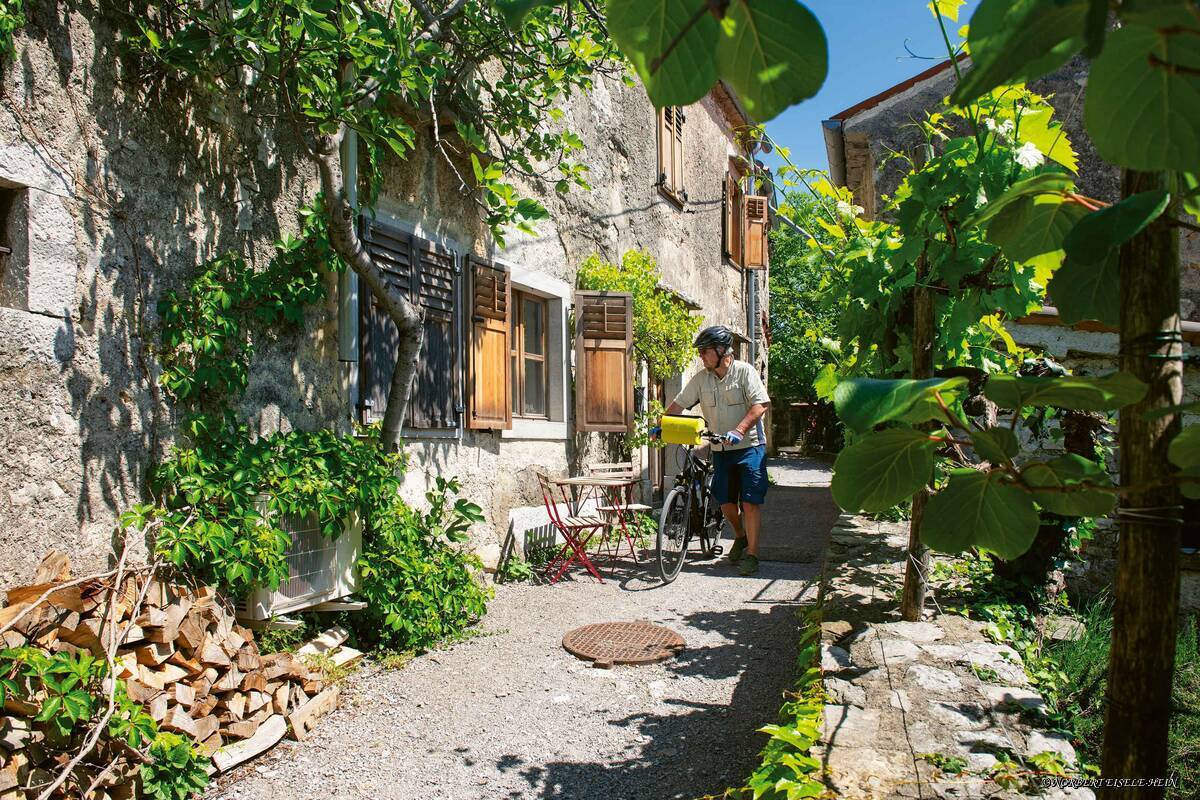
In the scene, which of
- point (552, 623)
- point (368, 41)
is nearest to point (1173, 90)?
point (368, 41)

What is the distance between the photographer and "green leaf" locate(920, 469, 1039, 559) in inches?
29.9

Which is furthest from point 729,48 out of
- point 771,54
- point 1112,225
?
point 1112,225

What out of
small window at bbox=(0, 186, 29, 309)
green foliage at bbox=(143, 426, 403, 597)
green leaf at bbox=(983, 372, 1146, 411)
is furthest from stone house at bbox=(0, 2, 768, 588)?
green leaf at bbox=(983, 372, 1146, 411)

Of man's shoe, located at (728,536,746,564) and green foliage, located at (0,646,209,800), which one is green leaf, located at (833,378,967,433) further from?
man's shoe, located at (728,536,746,564)

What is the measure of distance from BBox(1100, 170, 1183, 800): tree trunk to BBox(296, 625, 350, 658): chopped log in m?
3.45

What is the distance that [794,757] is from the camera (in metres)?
2.26

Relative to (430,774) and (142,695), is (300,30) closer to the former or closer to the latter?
(142,695)

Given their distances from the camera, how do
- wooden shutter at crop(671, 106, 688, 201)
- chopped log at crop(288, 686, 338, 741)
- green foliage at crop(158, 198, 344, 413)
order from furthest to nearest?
wooden shutter at crop(671, 106, 688, 201) < green foliage at crop(158, 198, 344, 413) < chopped log at crop(288, 686, 338, 741)

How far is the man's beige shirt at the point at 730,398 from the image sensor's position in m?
6.18

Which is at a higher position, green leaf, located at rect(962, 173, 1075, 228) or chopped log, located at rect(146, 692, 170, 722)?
green leaf, located at rect(962, 173, 1075, 228)

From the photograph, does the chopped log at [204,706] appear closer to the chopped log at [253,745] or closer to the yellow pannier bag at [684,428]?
the chopped log at [253,745]

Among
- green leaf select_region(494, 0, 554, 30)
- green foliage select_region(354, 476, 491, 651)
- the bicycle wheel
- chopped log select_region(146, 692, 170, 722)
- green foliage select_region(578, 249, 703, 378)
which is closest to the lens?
green leaf select_region(494, 0, 554, 30)

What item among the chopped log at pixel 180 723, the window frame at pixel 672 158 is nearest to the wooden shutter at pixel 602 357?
the window frame at pixel 672 158

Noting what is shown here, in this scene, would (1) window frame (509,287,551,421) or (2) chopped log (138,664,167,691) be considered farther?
(1) window frame (509,287,551,421)
